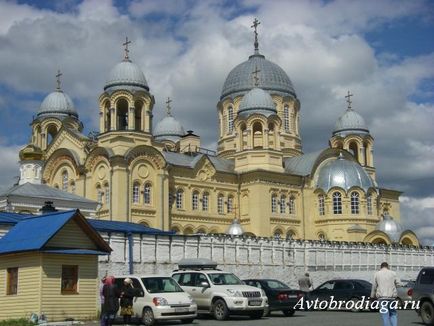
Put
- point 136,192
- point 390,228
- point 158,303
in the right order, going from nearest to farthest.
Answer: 1. point 158,303
2. point 136,192
3. point 390,228

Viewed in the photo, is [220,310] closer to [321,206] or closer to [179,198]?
[179,198]

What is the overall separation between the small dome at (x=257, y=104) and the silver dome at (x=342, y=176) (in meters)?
6.25

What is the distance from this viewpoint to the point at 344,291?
26828mm

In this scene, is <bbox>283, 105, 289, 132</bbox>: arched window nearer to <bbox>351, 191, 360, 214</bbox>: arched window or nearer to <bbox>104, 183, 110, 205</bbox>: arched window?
<bbox>351, 191, 360, 214</bbox>: arched window

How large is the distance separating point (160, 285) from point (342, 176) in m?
36.3

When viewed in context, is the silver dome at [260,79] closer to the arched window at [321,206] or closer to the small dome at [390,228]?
the arched window at [321,206]

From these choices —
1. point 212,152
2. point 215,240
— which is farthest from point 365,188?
point 215,240

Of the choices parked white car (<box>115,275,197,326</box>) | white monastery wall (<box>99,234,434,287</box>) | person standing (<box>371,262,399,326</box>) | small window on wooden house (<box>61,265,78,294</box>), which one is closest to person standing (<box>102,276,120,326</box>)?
parked white car (<box>115,275,197,326</box>)

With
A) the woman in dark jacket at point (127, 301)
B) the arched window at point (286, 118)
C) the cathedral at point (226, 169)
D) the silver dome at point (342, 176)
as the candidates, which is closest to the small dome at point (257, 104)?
the cathedral at point (226, 169)

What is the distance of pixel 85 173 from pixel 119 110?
4.90m

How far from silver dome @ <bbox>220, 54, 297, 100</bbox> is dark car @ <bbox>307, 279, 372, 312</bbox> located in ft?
121

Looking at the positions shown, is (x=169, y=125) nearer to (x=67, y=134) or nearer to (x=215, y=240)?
(x=67, y=134)

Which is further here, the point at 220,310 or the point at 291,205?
the point at 291,205

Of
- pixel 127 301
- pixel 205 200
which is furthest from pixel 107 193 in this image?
pixel 127 301
